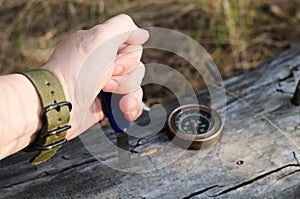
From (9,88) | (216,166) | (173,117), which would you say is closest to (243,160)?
(216,166)

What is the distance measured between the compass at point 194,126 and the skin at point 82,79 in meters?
0.22

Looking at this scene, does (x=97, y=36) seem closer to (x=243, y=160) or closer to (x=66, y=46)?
(x=66, y=46)

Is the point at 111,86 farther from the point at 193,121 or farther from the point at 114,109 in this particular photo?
the point at 193,121

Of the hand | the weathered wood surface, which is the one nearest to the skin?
the hand

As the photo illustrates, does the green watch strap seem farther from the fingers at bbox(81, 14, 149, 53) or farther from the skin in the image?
the fingers at bbox(81, 14, 149, 53)

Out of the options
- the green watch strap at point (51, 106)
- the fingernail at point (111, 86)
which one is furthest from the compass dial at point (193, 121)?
the green watch strap at point (51, 106)

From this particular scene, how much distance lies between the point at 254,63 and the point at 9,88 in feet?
7.07

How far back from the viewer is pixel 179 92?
2.89 metres

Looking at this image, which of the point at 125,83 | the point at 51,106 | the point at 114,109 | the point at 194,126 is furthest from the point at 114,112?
the point at 194,126

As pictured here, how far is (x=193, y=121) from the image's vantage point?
190cm

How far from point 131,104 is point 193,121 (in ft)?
1.19

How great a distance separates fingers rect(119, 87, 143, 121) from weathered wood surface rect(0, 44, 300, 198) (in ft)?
0.73

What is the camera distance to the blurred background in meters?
Result: 3.27

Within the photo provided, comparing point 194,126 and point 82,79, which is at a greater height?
point 82,79
